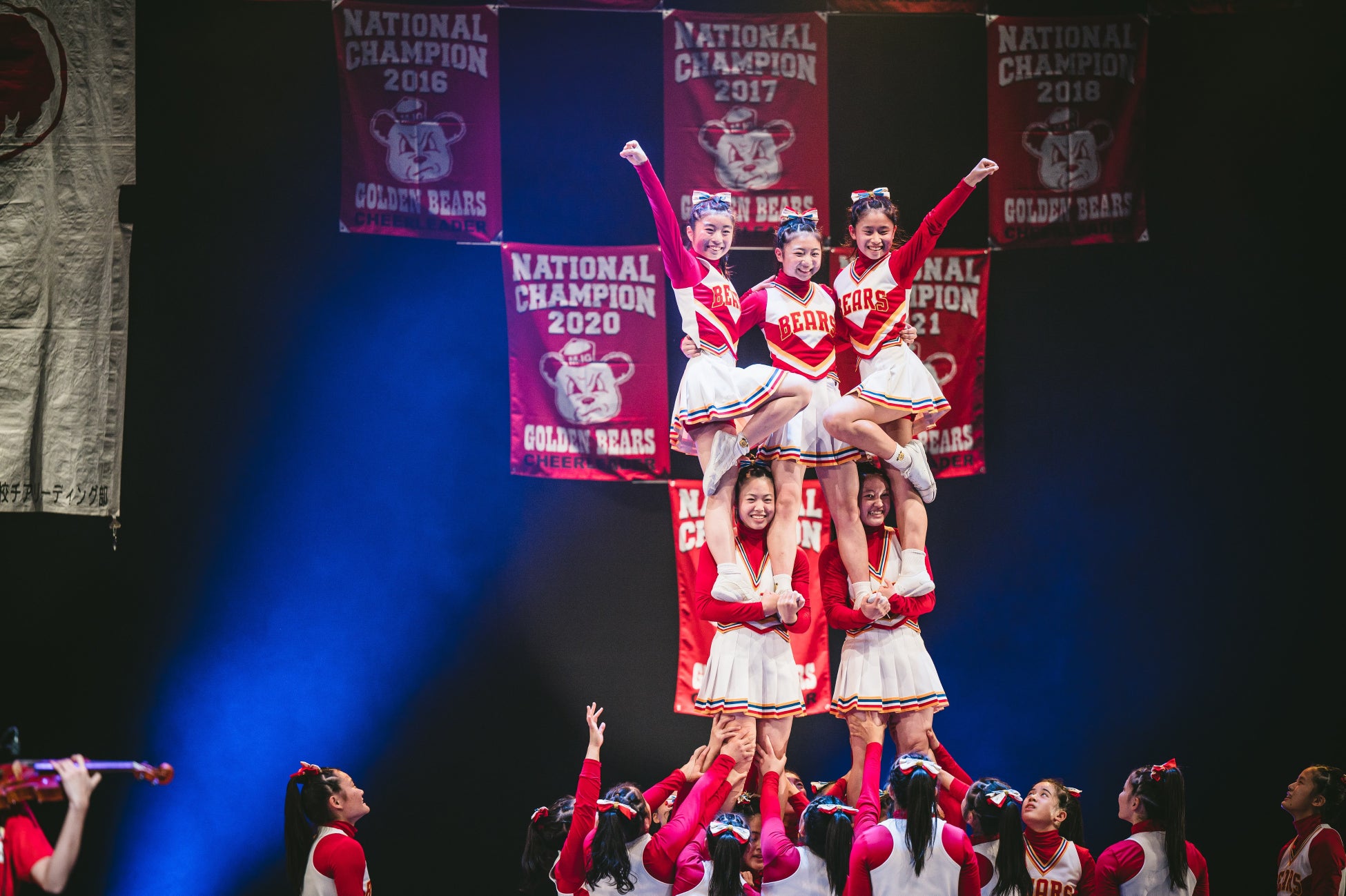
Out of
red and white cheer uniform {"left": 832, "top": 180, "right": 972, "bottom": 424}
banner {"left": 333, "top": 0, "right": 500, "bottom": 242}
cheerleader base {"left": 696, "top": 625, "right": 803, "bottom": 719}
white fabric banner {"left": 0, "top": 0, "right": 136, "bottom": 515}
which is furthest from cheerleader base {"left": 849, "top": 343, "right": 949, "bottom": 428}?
white fabric banner {"left": 0, "top": 0, "right": 136, "bottom": 515}

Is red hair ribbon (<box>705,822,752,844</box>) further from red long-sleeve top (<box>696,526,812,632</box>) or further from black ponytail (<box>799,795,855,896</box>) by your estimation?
red long-sleeve top (<box>696,526,812,632</box>)

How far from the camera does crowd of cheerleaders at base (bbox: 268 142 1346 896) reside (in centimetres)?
466

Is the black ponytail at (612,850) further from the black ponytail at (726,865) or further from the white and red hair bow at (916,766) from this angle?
the white and red hair bow at (916,766)

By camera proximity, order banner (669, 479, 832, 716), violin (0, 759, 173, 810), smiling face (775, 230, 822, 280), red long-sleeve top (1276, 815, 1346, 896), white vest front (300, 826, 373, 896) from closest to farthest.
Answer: violin (0, 759, 173, 810) < white vest front (300, 826, 373, 896) < red long-sleeve top (1276, 815, 1346, 896) < smiling face (775, 230, 822, 280) < banner (669, 479, 832, 716)

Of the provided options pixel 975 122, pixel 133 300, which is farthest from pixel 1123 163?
pixel 133 300

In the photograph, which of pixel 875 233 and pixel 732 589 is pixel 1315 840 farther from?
pixel 875 233

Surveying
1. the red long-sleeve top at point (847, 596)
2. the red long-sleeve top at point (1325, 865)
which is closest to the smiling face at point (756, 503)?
the red long-sleeve top at point (847, 596)

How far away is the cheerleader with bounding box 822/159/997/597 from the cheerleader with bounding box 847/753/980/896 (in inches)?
48.4

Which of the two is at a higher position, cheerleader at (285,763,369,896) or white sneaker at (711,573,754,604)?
white sneaker at (711,573,754,604)

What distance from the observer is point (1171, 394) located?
7.08 m

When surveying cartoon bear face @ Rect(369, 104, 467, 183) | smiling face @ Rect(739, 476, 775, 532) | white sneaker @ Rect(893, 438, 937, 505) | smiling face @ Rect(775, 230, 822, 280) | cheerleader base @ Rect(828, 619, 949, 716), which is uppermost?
cartoon bear face @ Rect(369, 104, 467, 183)

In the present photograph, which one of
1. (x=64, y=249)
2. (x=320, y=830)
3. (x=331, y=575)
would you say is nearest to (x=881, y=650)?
(x=320, y=830)

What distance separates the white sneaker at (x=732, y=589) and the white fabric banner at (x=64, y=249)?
10.8 feet

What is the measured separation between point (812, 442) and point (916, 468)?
488 mm
